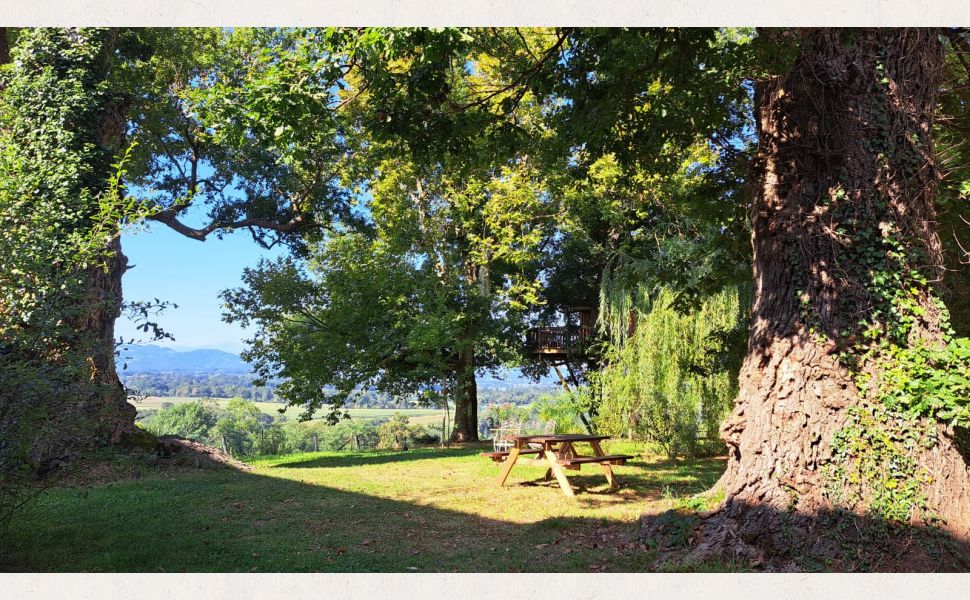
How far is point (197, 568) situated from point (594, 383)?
876 centimetres

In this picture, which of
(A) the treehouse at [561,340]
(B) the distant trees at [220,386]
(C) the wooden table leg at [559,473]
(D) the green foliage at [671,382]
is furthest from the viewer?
(A) the treehouse at [561,340]

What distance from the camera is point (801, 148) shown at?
5742 mm

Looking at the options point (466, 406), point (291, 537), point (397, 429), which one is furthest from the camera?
point (397, 429)

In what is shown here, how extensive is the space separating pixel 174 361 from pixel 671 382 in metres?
8.59

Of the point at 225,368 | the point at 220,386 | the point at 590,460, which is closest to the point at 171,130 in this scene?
the point at 225,368

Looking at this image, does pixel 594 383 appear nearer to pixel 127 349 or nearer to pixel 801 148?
pixel 801 148

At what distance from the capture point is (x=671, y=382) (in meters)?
11.4

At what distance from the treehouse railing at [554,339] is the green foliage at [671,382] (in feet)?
27.0

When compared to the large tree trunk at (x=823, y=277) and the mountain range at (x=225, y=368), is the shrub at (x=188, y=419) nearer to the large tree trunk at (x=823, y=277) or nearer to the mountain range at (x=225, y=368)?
the mountain range at (x=225, y=368)

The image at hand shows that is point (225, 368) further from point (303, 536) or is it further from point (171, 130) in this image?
point (303, 536)

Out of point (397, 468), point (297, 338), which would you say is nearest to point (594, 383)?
point (397, 468)

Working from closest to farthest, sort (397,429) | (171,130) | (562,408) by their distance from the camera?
(562,408) → (171,130) → (397,429)

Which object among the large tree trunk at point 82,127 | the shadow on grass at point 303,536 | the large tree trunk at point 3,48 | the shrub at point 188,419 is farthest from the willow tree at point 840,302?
the shrub at point 188,419

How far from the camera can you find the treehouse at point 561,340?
802 inches
